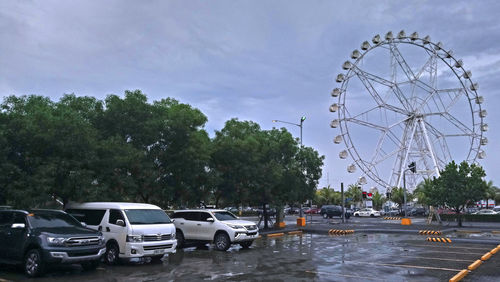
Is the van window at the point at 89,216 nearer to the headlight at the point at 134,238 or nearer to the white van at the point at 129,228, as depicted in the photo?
the white van at the point at 129,228

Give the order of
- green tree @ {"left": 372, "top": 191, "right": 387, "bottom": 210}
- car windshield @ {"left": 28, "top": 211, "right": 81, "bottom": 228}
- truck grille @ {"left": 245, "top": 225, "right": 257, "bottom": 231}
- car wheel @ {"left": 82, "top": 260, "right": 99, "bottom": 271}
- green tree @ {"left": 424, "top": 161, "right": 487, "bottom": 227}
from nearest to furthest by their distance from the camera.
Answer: car windshield @ {"left": 28, "top": 211, "right": 81, "bottom": 228}
car wheel @ {"left": 82, "top": 260, "right": 99, "bottom": 271}
truck grille @ {"left": 245, "top": 225, "right": 257, "bottom": 231}
green tree @ {"left": 424, "top": 161, "right": 487, "bottom": 227}
green tree @ {"left": 372, "top": 191, "right": 387, "bottom": 210}

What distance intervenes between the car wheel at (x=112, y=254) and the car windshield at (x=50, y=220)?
136 cm

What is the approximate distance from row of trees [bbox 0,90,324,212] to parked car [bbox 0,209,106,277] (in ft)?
9.21

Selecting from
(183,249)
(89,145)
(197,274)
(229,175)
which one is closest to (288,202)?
(229,175)

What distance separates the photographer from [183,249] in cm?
1877

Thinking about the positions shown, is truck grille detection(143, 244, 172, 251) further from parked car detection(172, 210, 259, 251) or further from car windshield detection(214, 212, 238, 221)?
car windshield detection(214, 212, 238, 221)

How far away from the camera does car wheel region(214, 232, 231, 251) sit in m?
17.8

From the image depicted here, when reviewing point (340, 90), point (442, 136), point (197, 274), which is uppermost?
point (340, 90)

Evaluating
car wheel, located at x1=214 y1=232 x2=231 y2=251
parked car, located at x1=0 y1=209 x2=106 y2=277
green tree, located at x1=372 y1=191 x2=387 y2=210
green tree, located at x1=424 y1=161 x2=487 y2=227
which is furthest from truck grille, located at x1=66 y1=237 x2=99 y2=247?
green tree, located at x1=372 y1=191 x2=387 y2=210

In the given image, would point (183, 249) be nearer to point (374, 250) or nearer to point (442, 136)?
point (374, 250)

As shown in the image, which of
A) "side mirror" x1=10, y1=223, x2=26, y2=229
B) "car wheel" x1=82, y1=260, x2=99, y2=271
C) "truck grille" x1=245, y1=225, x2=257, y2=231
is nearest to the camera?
"side mirror" x1=10, y1=223, x2=26, y2=229

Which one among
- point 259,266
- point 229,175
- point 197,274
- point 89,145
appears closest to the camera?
point 197,274

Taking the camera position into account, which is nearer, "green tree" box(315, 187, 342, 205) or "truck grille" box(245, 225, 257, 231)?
"truck grille" box(245, 225, 257, 231)

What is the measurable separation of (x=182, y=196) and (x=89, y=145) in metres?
6.63
